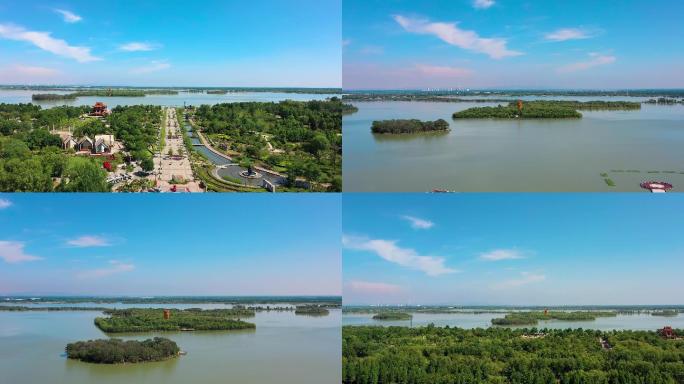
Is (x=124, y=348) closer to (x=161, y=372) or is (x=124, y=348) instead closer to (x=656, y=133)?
(x=161, y=372)

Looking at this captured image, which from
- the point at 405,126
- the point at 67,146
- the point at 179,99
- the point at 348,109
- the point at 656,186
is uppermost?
the point at 179,99

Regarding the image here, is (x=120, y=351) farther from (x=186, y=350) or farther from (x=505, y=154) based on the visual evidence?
(x=505, y=154)

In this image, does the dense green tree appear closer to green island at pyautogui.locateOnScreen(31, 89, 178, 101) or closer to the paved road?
the paved road

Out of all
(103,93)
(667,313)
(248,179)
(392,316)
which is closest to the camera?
(248,179)

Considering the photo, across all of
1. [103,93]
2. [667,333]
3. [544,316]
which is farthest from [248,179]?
[667,333]

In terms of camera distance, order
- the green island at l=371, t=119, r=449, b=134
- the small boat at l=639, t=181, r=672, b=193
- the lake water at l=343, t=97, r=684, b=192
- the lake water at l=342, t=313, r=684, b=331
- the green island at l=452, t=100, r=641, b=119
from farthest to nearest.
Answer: the lake water at l=342, t=313, r=684, b=331 → the green island at l=452, t=100, r=641, b=119 → the green island at l=371, t=119, r=449, b=134 → the lake water at l=343, t=97, r=684, b=192 → the small boat at l=639, t=181, r=672, b=193

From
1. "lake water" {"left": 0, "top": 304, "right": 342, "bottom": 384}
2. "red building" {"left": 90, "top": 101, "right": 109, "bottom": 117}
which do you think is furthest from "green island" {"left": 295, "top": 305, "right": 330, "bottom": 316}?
"red building" {"left": 90, "top": 101, "right": 109, "bottom": 117}

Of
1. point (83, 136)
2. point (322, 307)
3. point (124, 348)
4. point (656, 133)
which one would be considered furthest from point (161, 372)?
point (656, 133)
